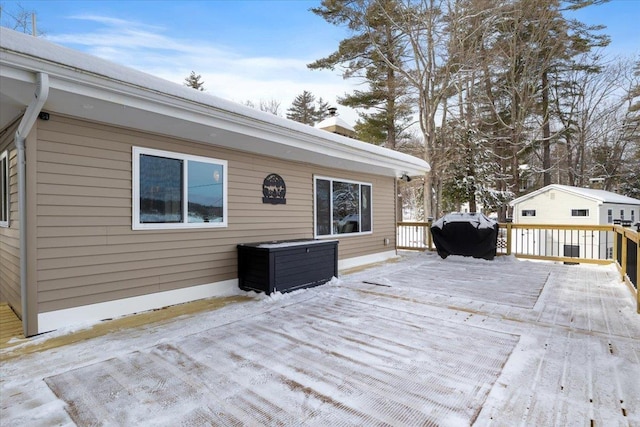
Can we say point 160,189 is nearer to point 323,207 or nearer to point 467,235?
point 323,207

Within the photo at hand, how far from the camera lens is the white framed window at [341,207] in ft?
21.0

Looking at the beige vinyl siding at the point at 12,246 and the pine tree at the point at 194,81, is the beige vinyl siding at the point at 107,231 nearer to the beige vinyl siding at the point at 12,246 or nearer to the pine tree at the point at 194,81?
the beige vinyl siding at the point at 12,246

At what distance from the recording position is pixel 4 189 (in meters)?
3.79

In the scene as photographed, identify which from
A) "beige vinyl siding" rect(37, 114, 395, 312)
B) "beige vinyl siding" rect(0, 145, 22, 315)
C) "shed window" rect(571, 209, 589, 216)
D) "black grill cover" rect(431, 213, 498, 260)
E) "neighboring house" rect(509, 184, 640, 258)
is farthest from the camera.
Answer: "shed window" rect(571, 209, 589, 216)

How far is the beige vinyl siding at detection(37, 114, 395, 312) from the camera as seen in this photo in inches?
125

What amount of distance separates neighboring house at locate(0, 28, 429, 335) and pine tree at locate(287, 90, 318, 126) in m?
21.9

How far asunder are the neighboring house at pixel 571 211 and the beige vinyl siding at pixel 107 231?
12.6 meters

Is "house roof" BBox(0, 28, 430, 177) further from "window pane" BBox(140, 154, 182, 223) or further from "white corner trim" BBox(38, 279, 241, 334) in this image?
"white corner trim" BBox(38, 279, 241, 334)

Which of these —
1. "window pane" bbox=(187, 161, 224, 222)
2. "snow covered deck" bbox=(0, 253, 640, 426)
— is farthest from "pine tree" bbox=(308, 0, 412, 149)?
"snow covered deck" bbox=(0, 253, 640, 426)

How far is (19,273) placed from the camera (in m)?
3.29

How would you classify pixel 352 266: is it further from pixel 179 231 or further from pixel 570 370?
pixel 570 370

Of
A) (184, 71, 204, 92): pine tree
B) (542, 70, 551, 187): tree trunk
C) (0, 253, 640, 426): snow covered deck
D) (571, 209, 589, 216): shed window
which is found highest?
(184, 71, 204, 92): pine tree

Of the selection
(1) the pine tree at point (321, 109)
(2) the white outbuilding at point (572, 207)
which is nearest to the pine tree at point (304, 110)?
(1) the pine tree at point (321, 109)

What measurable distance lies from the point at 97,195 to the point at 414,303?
3850mm
